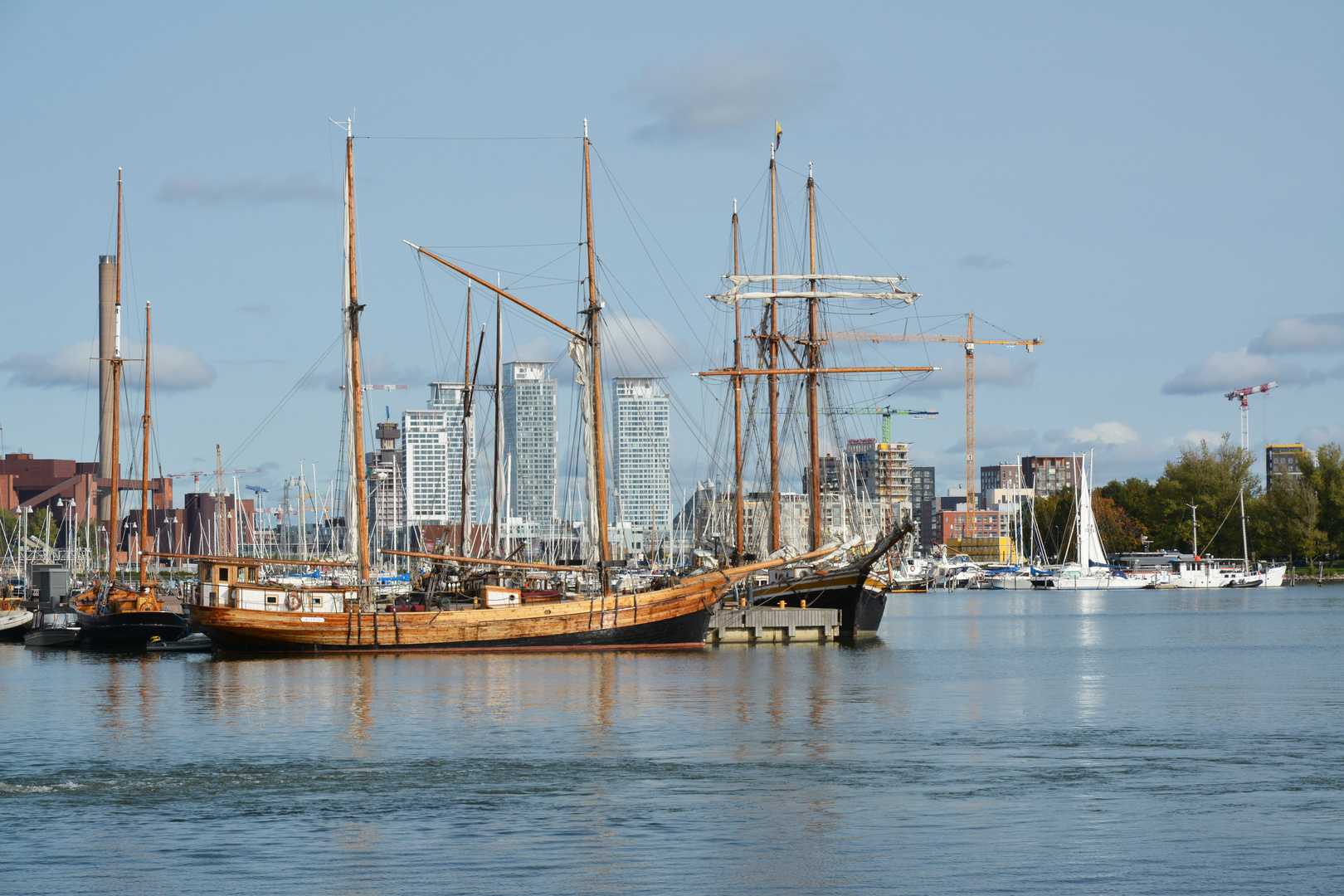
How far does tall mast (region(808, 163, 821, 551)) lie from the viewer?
3634 inches

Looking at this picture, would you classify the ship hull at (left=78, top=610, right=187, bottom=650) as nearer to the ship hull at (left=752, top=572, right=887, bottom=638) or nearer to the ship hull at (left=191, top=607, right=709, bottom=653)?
the ship hull at (left=191, top=607, right=709, bottom=653)

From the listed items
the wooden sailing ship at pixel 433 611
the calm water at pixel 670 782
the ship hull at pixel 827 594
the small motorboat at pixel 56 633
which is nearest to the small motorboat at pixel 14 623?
the small motorboat at pixel 56 633

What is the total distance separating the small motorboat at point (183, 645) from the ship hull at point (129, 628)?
742mm

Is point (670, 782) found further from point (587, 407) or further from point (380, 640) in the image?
point (587, 407)


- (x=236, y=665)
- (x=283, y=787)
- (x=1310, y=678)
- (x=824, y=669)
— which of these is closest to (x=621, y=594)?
(x=824, y=669)

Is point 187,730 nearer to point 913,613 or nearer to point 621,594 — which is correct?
point 621,594

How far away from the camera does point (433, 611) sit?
235ft

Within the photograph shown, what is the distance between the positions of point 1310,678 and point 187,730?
41863 millimetres

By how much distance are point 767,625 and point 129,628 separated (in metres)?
35.0

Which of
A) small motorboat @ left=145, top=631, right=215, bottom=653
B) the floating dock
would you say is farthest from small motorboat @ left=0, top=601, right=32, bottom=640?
the floating dock

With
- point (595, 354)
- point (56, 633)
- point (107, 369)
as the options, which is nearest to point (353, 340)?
point (595, 354)

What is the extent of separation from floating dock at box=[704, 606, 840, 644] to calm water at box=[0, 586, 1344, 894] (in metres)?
17.9

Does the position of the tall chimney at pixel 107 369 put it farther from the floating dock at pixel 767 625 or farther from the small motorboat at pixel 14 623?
the floating dock at pixel 767 625

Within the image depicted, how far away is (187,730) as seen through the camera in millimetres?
42312
